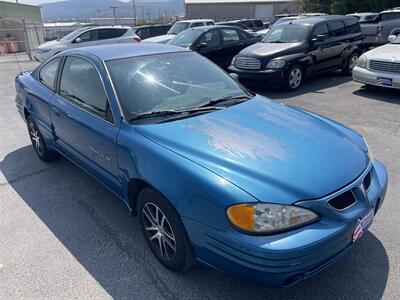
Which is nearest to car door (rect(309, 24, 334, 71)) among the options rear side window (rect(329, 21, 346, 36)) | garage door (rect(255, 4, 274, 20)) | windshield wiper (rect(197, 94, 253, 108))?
rear side window (rect(329, 21, 346, 36))

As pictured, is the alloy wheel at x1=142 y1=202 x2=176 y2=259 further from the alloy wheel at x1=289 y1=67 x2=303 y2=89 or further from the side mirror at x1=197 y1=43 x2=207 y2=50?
the side mirror at x1=197 y1=43 x2=207 y2=50

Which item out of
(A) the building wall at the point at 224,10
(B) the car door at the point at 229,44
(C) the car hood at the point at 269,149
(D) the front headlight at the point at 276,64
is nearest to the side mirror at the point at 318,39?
(D) the front headlight at the point at 276,64

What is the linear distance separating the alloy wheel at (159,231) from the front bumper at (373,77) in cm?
625

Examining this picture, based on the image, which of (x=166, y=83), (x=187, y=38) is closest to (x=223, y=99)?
(x=166, y=83)

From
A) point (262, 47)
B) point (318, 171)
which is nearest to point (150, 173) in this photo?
point (318, 171)

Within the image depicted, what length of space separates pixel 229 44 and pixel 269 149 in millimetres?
8451

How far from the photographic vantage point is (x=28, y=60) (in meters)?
16.5

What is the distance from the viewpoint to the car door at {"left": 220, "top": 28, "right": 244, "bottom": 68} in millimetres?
10195

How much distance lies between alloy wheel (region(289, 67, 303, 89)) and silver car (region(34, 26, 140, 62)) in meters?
7.70

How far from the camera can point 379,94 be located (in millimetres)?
7641

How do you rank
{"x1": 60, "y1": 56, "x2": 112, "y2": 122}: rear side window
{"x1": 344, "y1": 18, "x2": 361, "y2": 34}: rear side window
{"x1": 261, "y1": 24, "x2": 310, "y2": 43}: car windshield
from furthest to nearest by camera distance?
{"x1": 344, "y1": 18, "x2": 361, "y2": 34}: rear side window < {"x1": 261, "y1": 24, "x2": 310, "y2": 43}: car windshield < {"x1": 60, "y1": 56, "x2": 112, "y2": 122}: rear side window

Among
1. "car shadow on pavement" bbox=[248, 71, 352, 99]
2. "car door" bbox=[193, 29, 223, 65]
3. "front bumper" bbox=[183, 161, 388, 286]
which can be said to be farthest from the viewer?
"car door" bbox=[193, 29, 223, 65]

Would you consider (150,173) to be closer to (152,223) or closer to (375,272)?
(152,223)

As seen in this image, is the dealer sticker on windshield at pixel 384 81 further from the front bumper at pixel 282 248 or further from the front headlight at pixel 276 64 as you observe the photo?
the front bumper at pixel 282 248
